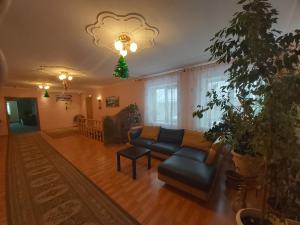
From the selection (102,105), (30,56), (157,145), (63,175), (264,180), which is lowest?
(63,175)

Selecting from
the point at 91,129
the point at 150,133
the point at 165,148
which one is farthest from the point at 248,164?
the point at 91,129

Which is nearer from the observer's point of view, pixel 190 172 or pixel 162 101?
pixel 190 172

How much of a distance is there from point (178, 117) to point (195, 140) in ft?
3.07

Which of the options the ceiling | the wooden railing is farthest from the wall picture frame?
the ceiling

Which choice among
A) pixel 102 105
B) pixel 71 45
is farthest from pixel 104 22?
pixel 102 105

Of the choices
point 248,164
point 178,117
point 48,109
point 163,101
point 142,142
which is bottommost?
point 142,142

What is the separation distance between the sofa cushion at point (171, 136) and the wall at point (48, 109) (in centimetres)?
734

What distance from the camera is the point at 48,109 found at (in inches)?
312

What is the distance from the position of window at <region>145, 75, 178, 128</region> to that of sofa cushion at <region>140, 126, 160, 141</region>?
406 mm

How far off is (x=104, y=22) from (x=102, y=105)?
645 cm

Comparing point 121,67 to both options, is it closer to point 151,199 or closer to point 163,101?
point 151,199

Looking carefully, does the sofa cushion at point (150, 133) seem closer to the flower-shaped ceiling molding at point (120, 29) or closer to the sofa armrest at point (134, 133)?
the sofa armrest at point (134, 133)

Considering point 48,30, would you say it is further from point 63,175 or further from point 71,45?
point 63,175

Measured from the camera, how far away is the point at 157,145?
11.4 ft
